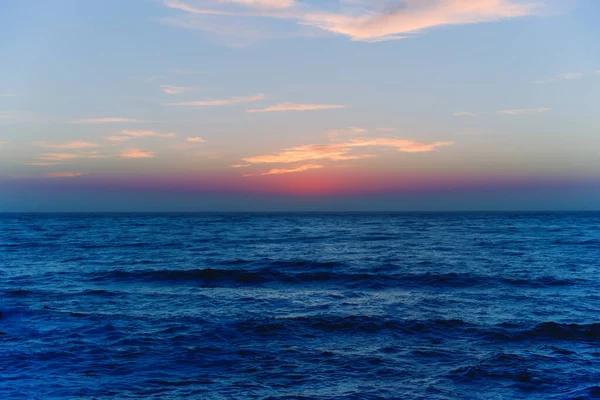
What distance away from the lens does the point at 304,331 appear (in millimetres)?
16719

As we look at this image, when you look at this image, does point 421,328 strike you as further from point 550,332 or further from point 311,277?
point 311,277

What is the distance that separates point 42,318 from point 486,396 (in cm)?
1688

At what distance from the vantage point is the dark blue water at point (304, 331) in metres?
11.5

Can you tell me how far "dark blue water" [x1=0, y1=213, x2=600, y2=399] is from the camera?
11547 mm

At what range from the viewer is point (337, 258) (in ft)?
128

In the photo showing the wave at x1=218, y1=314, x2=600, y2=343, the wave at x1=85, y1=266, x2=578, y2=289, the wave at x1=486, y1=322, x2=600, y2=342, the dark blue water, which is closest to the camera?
the dark blue water

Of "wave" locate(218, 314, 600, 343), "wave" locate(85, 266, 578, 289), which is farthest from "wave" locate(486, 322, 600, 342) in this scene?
"wave" locate(85, 266, 578, 289)

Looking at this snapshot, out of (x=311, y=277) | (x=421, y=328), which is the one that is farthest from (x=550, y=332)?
(x=311, y=277)

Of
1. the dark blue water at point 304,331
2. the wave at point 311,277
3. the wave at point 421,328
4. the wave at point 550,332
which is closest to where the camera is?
the dark blue water at point 304,331

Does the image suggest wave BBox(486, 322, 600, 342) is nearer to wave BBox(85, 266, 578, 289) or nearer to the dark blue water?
the dark blue water

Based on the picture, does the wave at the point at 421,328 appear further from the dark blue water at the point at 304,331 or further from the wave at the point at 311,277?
the wave at the point at 311,277

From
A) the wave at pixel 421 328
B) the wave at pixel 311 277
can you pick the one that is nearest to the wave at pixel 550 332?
the wave at pixel 421 328

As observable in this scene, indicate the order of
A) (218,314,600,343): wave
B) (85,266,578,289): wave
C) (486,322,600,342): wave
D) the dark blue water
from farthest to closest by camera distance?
(85,266,578,289): wave
(218,314,600,343): wave
(486,322,600,342): wave
the dark blue water

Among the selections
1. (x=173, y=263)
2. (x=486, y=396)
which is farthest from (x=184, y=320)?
(x=173, y=263)
